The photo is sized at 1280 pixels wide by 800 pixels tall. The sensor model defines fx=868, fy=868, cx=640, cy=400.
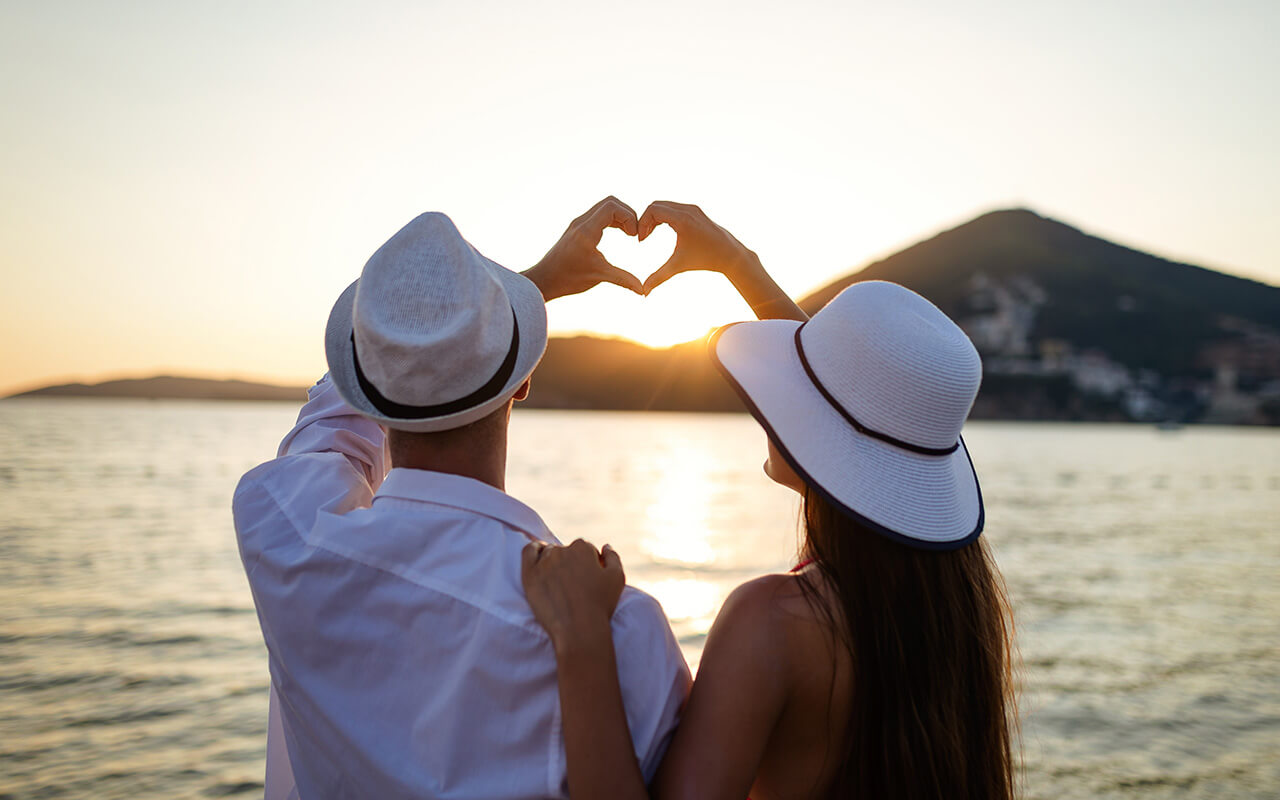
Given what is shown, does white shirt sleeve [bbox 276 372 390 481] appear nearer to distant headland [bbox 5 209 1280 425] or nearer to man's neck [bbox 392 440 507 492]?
man's neck [bbox 392 440 507 492]

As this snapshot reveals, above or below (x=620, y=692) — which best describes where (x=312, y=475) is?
above

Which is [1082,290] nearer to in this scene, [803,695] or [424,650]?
[803,695]

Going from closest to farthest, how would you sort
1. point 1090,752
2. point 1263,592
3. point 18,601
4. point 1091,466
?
point 1090,752, point 18,601, point 1263,592, point 1091,466

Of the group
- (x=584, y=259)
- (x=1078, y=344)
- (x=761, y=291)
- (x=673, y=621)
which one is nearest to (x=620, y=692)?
(x=584, y=259)

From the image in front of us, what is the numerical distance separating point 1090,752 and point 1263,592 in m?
9.25

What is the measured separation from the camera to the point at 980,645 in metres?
1.59

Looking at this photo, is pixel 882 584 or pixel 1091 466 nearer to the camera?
pixel 882 584

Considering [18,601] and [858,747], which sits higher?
[858,747]

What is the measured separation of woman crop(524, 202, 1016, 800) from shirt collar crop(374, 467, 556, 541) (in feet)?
0.36

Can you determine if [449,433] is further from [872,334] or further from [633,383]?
[633,383]

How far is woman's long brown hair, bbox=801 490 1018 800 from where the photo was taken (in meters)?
1.51

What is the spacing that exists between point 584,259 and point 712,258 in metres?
0.31

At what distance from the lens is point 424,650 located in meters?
1.33

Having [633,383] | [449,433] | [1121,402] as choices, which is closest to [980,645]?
[449,433]
